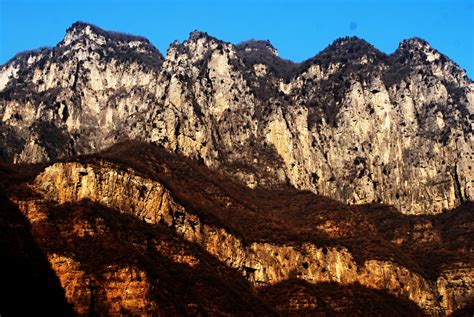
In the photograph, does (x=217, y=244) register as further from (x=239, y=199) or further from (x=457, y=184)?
(x=457, y=184)

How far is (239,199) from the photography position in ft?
524

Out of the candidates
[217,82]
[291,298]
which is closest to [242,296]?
[291,298]

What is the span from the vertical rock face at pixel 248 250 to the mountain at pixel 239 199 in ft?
0.87

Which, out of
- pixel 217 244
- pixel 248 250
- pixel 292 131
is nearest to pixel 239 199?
pixel 248 250

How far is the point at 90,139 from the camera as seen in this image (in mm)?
189875

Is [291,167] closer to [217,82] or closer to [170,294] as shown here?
[217,82]

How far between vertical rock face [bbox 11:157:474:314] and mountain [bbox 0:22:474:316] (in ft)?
0.87

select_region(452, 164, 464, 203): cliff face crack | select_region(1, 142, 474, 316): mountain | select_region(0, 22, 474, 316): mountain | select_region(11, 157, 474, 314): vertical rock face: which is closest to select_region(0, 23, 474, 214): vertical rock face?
select_region(452, 164, 464, 203): cliff face crack

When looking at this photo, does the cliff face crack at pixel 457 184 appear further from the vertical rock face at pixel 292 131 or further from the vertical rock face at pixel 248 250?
the vertical rock face at pixel 248 250

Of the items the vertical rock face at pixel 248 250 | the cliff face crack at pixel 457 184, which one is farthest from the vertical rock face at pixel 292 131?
the vertical rock face at pixel 248 250

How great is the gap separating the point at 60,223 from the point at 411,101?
97474 mm

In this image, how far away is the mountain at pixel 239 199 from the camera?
12100 centimetres

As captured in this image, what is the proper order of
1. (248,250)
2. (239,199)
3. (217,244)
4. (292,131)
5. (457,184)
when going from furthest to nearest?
(292,131) < (457,184) < (239,199) < (248,250) < (217,244)

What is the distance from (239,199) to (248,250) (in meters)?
18.0
